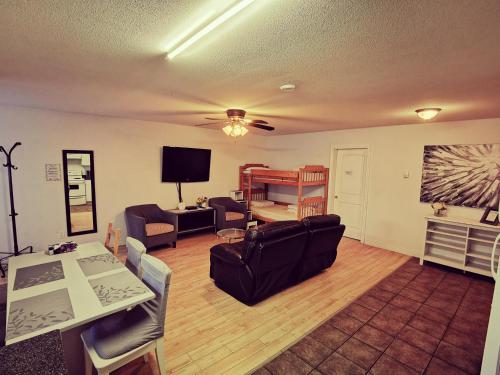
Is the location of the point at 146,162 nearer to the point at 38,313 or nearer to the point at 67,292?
the point at 67,292

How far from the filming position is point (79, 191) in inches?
170

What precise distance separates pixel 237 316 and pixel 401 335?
Answer: 65.2 inches

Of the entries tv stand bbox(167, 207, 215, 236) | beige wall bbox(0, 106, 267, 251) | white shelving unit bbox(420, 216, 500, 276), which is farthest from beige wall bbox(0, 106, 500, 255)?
tv stand bbox(167, 207, 215, 236)

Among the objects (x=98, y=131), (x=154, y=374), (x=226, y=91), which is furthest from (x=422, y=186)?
(x=98, y=131)

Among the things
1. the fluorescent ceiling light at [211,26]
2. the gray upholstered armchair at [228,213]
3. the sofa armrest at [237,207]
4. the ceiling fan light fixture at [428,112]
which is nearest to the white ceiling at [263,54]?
the fluorescent ceiling light at [211,26]

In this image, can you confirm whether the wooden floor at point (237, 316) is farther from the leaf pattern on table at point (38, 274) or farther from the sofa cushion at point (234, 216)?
the sofa cushion at point (234, 216)

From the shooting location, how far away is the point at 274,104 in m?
3.19

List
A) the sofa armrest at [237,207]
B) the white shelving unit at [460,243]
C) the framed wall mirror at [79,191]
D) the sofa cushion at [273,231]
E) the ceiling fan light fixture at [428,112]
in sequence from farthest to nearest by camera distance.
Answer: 1. the sofa armrest at [237,207]
2. the framed wall mirror at [79,191]
3. the white shelving unit at [460,243]
4. the ceiling fan light fixture at [428,112]
5. the sofa cushion at [273,231]

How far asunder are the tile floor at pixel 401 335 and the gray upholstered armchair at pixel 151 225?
119 inches

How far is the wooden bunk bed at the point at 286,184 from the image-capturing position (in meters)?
5.29

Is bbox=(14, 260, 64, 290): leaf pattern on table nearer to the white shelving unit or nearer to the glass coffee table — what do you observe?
the glass coffee table

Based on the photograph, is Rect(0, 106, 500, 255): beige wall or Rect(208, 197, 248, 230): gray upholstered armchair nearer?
Rect(0, 106, 500, 255): beige wall

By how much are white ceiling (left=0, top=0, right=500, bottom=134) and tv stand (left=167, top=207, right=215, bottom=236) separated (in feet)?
8.65

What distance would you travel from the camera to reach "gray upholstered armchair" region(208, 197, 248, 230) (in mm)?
5461
